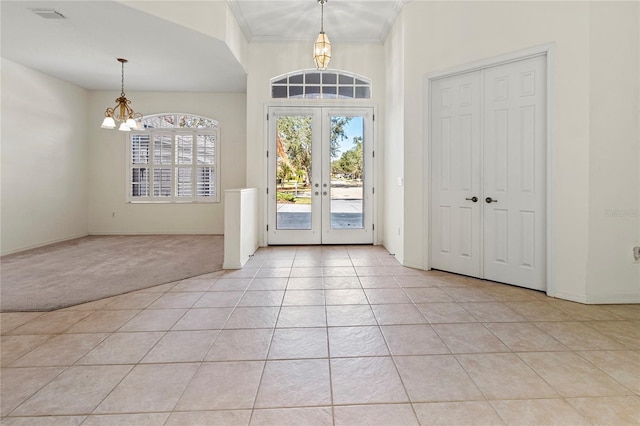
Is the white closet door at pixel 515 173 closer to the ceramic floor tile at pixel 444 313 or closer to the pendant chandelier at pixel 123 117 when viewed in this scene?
the ceramic floor tile at pixel 444 313

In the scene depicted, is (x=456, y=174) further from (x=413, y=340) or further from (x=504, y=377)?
(x=504, y=377)

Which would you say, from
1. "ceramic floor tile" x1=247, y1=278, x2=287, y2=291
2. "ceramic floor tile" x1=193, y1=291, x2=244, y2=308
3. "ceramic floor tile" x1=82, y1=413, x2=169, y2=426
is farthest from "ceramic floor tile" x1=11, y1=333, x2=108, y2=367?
"ceramic floor tile" x1=247, y1=278, x2=287, y2=291

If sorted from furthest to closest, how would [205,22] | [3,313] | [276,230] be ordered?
[276,230] < [205,22] < [3,313]

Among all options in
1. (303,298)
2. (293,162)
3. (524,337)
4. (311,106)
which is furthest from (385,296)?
(311,106)

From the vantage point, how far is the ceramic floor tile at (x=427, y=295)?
306cm

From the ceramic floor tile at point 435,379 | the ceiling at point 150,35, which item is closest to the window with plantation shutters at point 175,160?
the ceiling at point 150,35

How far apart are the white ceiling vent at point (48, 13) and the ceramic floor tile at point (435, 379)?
513 centimetres

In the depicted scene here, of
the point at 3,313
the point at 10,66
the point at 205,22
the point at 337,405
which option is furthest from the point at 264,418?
the point at 10,66

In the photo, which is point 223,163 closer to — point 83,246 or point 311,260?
point 83,246

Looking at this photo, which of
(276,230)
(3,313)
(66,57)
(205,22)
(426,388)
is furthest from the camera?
(276,230)

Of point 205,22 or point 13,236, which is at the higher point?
point 205,22

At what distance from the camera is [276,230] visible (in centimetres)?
572

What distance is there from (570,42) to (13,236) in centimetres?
806

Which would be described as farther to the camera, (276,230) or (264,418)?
(276,230)
